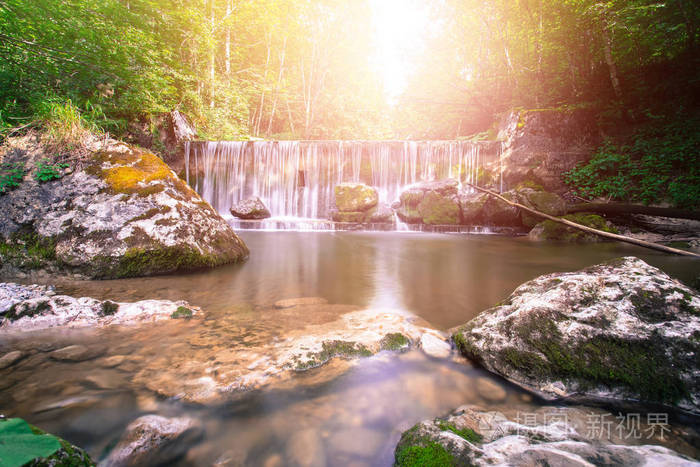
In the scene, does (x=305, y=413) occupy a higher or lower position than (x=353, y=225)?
lower

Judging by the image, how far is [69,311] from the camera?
229cm

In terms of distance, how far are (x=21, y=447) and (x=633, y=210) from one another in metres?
10.3

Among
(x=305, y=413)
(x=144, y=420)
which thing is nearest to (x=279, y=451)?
(x=305, y=413)

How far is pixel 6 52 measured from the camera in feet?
19.7

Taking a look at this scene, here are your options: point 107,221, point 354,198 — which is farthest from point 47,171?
point 354,198

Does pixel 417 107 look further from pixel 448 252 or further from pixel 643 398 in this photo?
pixel 643 398

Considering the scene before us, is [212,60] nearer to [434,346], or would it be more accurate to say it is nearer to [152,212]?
[152,212]

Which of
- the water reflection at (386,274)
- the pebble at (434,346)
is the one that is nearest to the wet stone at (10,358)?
the water reflection at (386,274)

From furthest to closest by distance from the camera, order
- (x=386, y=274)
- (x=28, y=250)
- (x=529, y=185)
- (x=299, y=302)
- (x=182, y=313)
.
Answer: (x=529, y=185), (x=386, y=274), (x=28, y=250), (x=299, y=302), (x=182, y=313)

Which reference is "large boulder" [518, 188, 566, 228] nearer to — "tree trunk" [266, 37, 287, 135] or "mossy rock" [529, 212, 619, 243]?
"mossy rock" [529, 212, 619, 243]

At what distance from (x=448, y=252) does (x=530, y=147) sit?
7.23m

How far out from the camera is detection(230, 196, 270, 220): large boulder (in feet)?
36.1

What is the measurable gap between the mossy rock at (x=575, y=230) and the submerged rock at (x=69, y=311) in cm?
976

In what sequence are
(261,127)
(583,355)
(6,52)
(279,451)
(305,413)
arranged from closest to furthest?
(279,451) < (305,413) < (583,355) < (6,52) < (261,127)
